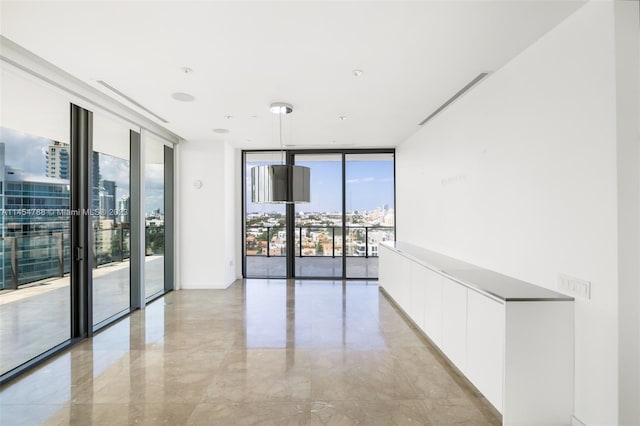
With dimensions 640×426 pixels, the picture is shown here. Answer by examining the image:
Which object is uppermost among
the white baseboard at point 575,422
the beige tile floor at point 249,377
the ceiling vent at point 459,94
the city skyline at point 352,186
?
the ceiling vent at point 459,94

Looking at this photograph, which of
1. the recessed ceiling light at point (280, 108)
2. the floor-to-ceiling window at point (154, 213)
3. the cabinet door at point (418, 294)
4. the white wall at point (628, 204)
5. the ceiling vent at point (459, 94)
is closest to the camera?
the white wall at point (628, 204)

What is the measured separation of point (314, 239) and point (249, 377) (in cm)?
393

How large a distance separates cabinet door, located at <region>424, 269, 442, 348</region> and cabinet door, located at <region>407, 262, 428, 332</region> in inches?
3.3

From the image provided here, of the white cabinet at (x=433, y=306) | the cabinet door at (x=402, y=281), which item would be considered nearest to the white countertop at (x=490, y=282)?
the white cabinet at (x=433, y=306)

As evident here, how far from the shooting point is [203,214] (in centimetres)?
556

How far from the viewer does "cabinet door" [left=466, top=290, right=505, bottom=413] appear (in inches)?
79.4

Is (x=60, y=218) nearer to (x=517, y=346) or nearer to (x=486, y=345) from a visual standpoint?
(x=486, y=345)

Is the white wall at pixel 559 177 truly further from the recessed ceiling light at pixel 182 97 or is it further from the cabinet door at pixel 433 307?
the recessed ceiling light at pixel 182 97

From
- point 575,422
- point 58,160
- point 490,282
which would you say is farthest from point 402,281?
point 58,160

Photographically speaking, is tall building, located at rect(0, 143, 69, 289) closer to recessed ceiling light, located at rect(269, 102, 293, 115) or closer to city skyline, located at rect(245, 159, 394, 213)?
recessed ceiling light, located at rect(269, 102, 293, 115)

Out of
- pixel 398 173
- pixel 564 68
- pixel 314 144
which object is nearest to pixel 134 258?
pixel 314 144

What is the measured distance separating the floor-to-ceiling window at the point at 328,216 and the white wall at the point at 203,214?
0.84 metres

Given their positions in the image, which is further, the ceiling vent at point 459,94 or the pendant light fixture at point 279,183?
the pendant light fixture at point 279,183

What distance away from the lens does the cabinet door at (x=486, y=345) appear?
2018 mm
